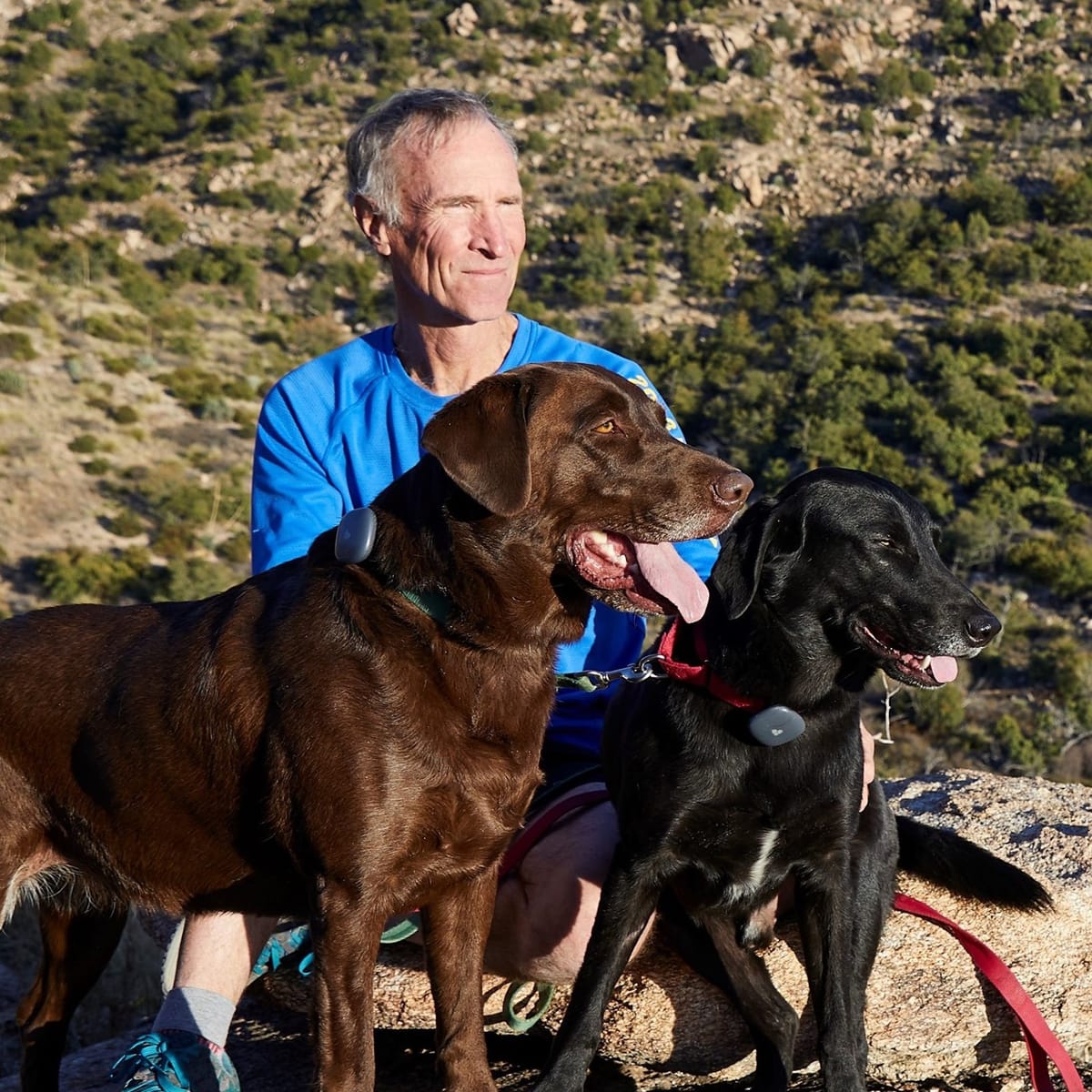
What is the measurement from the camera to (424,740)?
2.81 metres

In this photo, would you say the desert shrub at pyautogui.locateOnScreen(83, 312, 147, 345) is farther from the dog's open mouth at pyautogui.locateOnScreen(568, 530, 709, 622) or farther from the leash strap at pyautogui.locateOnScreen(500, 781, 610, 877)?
the dog's open mouth at pyautogui.locateOnScreen(568, 530, 709, 622)

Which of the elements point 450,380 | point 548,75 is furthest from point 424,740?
point 548,75

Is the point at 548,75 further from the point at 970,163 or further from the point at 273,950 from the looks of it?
the point at 273,950

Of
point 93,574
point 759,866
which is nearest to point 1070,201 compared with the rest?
point 93,574

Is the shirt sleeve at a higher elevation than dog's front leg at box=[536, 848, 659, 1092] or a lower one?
higher

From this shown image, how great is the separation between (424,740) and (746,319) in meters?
27.9

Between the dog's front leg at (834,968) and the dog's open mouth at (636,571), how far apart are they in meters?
0.81

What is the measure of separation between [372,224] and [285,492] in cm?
95

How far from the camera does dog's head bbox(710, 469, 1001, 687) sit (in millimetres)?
3318

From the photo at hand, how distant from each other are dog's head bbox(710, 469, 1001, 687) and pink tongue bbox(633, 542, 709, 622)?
15.1 inches

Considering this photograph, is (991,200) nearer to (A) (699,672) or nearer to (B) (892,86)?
(B) (892,86)

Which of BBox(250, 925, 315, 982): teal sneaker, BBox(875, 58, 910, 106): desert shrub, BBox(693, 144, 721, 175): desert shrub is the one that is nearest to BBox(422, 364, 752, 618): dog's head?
BBox(250, 925, 315, 982): teal sneaker

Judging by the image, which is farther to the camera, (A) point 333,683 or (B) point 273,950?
(B) point 273,950

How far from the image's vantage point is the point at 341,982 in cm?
277
